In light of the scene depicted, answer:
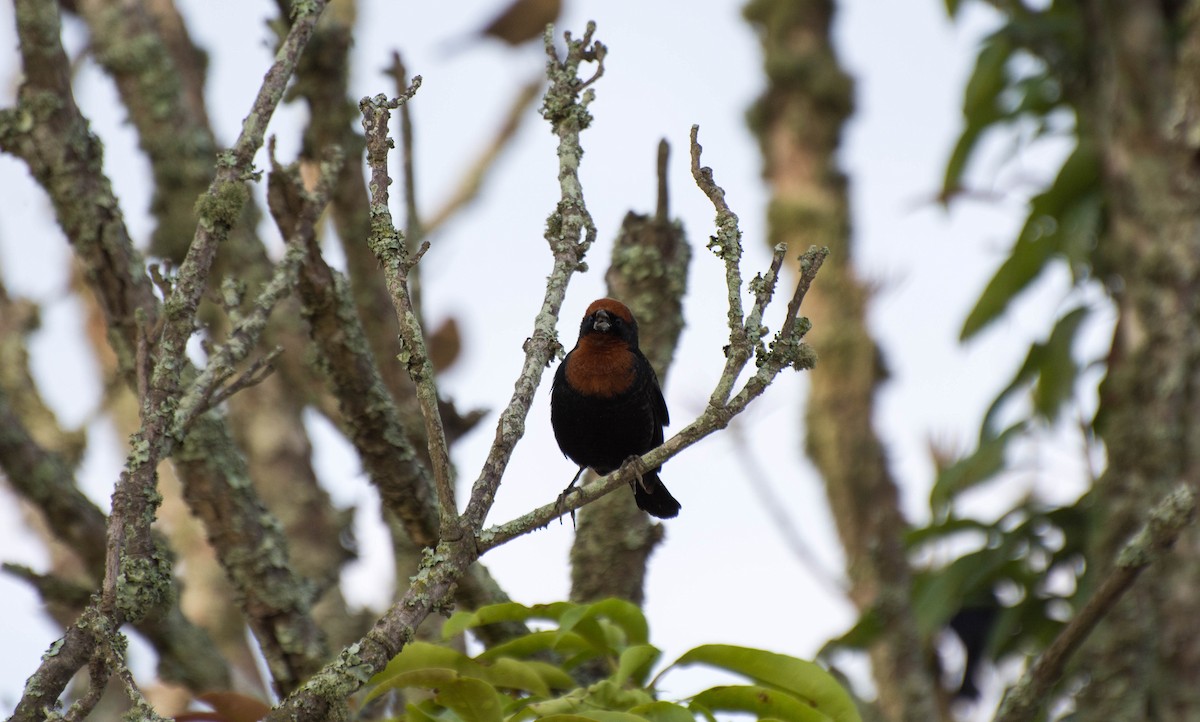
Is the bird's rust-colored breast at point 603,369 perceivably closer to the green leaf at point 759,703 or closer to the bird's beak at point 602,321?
the bird's beak at point 602,321

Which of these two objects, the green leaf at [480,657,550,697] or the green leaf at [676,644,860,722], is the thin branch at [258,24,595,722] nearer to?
the green leaf at [480,657,550,697]

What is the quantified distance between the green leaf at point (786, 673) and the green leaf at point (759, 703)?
0.11ft

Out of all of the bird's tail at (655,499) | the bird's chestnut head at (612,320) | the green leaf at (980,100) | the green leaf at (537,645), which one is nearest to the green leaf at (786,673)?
the green leaf at (537,645)

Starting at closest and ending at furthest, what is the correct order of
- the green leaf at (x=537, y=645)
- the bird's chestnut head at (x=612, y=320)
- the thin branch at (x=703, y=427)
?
the thin branch at (x=703, y=427), the green leaf at (x=537, y=645), the bird's chestnut head at (x=612, y=320)

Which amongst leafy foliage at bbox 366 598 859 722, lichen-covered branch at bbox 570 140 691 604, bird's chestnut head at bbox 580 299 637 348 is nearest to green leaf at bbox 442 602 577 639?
leafy foliage at bbox 366 598 859 722

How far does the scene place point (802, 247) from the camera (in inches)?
366

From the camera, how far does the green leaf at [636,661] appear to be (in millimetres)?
3033

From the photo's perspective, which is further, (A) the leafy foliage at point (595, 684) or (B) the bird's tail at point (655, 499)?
(B) the bird's tail at point (655, 499)

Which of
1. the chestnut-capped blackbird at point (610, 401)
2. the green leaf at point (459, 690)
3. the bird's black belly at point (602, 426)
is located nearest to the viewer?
the green leaf at point (459, 690)

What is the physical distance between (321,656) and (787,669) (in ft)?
4.60

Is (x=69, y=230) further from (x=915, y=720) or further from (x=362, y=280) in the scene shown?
(x=915, y=720)

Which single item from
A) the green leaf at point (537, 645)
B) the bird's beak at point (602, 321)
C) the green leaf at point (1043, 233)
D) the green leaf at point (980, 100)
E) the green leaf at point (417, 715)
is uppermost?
the green leaf at point (980, 100)

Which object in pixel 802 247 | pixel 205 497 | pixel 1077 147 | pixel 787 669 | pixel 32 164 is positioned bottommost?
pixel 787 669

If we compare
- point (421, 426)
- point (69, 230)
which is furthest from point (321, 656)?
point (69, 230)
